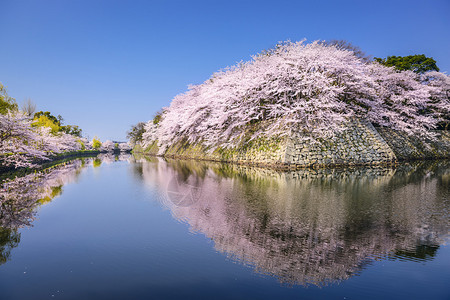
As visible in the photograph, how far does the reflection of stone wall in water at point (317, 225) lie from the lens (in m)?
5.07

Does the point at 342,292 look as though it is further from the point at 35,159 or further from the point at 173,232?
the point at 35,159

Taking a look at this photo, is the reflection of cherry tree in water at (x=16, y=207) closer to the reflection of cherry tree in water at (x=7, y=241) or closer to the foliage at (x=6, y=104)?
the reflection of cherry tree in water at (x=7, y=241)

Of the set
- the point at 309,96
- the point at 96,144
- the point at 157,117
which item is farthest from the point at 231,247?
the point at 96,144

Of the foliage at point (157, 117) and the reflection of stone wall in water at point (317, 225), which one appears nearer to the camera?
the reflection of stone wall in water at point (317, 225)

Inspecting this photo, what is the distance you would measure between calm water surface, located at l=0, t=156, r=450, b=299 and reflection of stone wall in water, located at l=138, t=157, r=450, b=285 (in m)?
0.03

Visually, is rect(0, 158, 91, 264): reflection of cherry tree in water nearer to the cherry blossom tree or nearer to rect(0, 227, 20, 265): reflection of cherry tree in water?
rect(0, 227, 20, 265): reflection of cherry tree in water

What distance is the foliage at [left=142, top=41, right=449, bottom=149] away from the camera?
78.3 feet

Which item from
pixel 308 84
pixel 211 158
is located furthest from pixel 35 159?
pixel 308 84

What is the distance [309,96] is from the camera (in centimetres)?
2425

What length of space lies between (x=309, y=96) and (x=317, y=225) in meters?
19.0

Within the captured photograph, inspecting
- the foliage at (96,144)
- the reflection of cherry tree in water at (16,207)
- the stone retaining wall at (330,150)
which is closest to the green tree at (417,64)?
the stone retaining wall at (330,150)

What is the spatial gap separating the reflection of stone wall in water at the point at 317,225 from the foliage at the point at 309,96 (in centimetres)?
1281

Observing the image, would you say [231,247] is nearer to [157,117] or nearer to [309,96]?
[309,96]

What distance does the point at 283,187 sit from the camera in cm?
1305
